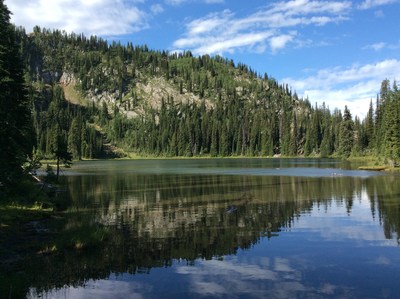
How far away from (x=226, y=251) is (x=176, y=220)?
10794mm

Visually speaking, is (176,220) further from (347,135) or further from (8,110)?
(347,135)

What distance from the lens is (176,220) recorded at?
114ft

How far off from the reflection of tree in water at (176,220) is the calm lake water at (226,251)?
9cm

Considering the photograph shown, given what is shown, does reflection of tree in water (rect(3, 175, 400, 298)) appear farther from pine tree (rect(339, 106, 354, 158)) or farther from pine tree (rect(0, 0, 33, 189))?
pine tree (rect(339, 106, 354, 158))

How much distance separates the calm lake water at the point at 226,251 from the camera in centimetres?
1827

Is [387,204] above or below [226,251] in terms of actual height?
above

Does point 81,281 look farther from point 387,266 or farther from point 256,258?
point 387,266

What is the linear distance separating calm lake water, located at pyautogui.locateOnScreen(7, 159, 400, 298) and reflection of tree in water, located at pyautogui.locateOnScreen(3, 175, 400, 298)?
0.09 metres

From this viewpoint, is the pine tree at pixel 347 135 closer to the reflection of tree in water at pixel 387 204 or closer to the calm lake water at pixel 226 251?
the reflection of tree in water at pixel 387 204

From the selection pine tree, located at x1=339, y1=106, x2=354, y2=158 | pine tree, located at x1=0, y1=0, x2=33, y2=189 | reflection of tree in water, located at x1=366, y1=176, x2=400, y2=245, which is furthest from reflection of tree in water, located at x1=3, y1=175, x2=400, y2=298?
pine tree, located at x1=339, y1=106, x2=354, y2=158

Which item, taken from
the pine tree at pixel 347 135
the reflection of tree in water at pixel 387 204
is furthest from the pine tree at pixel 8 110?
the pine tree at pixel 347 135

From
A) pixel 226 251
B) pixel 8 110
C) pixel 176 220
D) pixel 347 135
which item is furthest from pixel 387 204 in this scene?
pixel 347 135

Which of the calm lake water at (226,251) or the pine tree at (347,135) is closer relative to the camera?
the calm lake water at (226,251)

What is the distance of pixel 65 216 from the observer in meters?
36.5
